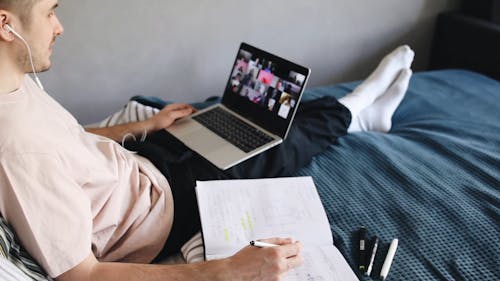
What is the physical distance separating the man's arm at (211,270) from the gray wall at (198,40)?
117 centimetres

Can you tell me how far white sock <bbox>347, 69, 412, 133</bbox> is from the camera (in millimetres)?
1640

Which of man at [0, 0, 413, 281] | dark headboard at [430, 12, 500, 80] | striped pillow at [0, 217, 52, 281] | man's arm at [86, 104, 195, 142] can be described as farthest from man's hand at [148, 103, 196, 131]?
dark headboard at [430, 12, 500, 80]

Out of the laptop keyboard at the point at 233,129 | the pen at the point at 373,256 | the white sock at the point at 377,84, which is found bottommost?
the pen at the point at 373,256

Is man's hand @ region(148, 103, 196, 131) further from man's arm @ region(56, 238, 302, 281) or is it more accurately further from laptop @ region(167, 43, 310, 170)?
man's arm @ region(56, 238, 302, 281)

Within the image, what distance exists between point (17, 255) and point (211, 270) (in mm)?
330

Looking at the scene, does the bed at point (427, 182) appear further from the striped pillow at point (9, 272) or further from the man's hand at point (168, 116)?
the striped pillow at point (9, 272)

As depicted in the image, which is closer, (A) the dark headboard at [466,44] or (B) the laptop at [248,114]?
(B) the laptop at [248,114]

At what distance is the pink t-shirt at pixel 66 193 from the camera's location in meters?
0.78

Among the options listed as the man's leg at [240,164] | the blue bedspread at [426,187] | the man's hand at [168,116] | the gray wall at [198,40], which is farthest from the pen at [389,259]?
the gray wall at [198,40]

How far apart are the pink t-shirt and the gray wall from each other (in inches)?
33.3

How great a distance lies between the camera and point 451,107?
64.8 inches

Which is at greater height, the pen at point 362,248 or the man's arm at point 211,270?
the man's arm at point 211,270

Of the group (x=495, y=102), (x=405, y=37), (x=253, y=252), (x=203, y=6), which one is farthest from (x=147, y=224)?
(x=405, y=37)

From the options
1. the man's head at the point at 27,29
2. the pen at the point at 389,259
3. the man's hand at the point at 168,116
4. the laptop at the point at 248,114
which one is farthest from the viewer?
the man's hand at the point at 168,116
